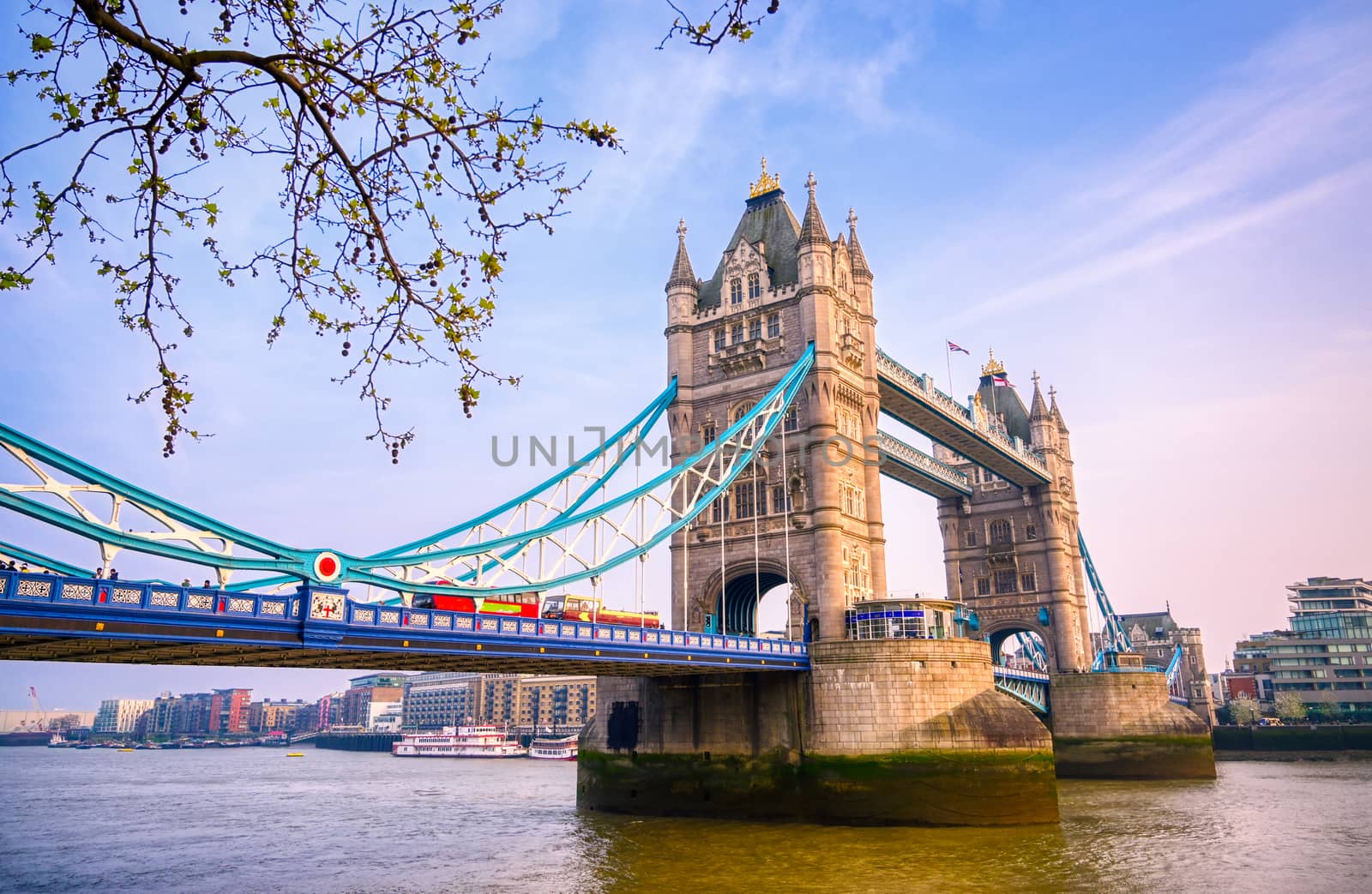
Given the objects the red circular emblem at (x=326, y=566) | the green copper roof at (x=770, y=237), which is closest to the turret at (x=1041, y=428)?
the green copper roof at (x=770, y=237)

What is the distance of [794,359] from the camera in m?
38.2

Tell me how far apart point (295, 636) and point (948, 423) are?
35.9 meters

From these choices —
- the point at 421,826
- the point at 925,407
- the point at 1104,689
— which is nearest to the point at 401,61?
the point at 421,826

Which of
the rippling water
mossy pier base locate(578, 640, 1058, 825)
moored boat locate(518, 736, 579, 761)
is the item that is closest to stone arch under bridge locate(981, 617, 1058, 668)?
the rippling water

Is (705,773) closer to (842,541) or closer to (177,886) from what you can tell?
(842,541)

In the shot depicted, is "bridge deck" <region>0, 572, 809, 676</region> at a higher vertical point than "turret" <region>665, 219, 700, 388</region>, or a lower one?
lower

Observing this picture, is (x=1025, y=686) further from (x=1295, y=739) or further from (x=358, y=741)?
(x=358, y=741)

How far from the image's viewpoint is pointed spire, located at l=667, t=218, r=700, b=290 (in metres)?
42.2

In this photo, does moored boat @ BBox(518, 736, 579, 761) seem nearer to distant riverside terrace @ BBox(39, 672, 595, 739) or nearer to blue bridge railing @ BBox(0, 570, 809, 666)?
distant riverside terrace @ BBox(39, 672, 595, 739)

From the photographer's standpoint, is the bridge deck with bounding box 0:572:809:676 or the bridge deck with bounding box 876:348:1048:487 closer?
the bridge deck with bounding box 0:572:809:676

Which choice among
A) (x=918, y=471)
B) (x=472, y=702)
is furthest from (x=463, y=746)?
(x=918, y=471)

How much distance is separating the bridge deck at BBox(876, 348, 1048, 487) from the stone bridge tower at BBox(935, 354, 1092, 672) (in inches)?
76.7

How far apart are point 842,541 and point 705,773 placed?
32.5ft

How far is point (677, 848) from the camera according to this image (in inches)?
973
